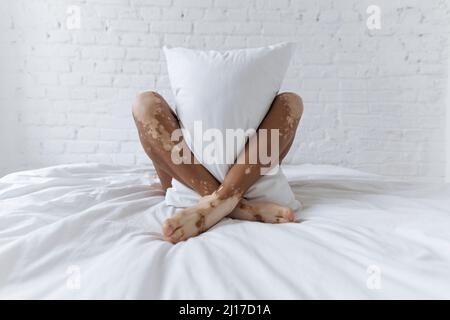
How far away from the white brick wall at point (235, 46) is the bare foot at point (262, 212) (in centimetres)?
128

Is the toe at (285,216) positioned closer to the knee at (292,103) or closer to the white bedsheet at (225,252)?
the white bedsheet at (225,252)

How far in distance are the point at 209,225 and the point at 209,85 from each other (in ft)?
1.14

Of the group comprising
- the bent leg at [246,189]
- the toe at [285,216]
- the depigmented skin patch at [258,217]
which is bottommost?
the depigmented skin patch at [258,217]

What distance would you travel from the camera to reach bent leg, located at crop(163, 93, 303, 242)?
0.83 m

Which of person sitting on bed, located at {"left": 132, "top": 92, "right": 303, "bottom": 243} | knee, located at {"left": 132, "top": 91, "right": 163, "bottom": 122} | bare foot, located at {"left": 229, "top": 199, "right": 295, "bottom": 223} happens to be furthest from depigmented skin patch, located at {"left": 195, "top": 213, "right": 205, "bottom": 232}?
knee, located at {"left": 132, "top": 91, "right": 163, "bottom": 122}

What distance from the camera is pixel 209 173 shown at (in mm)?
1003

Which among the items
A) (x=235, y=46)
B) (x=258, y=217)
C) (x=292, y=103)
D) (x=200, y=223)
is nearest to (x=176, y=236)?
(x=200, y=223)

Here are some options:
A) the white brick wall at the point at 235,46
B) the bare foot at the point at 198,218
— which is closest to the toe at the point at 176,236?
the bare foot at the point at 198,218

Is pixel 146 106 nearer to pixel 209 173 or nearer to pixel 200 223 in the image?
pixel 209 173

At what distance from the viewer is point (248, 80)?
1023mm

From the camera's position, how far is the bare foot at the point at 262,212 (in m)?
0.90

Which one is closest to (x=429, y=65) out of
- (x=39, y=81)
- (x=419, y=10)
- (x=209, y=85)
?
(x=419, y=10)

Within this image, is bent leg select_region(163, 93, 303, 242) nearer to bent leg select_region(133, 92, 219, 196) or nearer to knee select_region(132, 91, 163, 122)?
bent leg select_region(133, 92, 219, 196)
